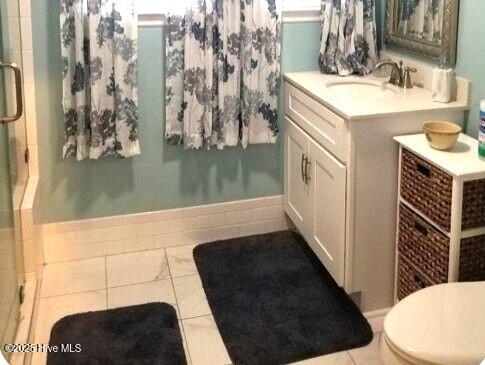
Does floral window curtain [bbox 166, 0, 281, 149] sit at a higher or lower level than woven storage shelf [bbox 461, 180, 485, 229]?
higher

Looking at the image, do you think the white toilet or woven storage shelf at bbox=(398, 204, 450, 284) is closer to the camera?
the white toilet

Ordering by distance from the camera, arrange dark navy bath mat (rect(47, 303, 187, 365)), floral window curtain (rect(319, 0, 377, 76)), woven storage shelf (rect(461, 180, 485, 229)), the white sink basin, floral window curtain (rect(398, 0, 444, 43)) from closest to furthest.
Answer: woven storage shelf (rect(461, 180, 485, 229)) < dark navy bath mat (rect(47, 303, 187, 365)) < floral window curtain (rect(398, 0, 444, 43)) < the white sink basin < floral window curtain (rect(319, 0, 377, 76))

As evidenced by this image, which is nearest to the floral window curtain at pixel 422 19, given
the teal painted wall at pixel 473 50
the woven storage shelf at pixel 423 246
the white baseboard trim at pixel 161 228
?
the teal painted wall at pixel 473 50

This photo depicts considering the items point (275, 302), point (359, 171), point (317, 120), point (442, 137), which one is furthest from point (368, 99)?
point (275, 302)

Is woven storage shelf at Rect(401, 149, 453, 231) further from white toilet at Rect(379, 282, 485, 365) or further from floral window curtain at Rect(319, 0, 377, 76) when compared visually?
floral window curtain at Rect(319, 0, 377, 76)

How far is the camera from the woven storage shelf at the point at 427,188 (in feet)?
6.51

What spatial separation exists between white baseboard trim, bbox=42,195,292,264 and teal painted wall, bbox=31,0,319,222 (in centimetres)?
4

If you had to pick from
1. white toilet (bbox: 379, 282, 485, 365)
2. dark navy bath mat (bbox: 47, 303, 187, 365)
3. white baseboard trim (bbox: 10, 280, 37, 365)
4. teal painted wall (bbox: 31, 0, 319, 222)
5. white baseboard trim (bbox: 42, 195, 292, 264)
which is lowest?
dark navy bath mat (bbox: 47, 303, 187, 365)

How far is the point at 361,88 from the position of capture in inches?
110

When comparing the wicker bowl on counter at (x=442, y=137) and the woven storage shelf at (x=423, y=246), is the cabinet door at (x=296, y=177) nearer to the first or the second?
the woven storage shelf at (x=423, y=246)

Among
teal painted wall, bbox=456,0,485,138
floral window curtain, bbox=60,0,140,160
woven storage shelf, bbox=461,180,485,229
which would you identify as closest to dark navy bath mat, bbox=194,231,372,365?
woven storage shelf, bbox=461,180,485,229

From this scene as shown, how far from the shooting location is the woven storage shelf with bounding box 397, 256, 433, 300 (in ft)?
7.29

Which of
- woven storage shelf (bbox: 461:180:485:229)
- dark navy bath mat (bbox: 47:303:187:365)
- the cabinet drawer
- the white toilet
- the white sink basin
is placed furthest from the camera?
the white sink basin

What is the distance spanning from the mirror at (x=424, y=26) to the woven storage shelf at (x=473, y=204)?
673 millimetres
